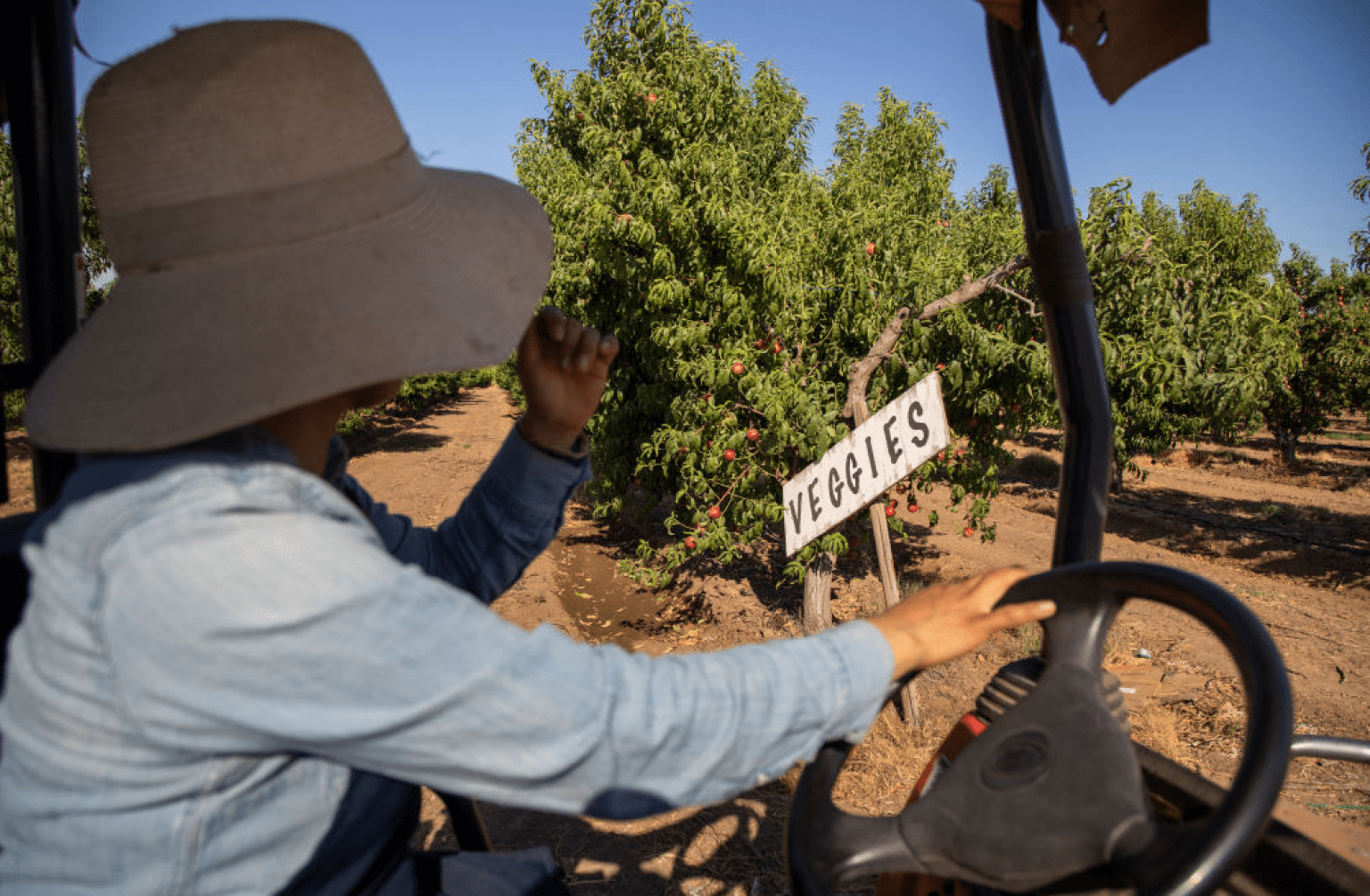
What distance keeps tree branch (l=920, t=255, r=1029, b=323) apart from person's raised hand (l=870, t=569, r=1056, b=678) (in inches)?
139

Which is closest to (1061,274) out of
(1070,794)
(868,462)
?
(1070,794)

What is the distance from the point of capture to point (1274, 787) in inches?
30.1

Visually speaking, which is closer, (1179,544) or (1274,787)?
(1274,787)

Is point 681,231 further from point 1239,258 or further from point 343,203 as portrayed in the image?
point 1239,258

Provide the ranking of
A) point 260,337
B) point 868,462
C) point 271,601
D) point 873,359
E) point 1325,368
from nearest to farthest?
point 271,601
point 260,337
point 868,462
point 873,359
point 1325,368

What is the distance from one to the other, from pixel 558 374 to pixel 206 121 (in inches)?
28.6

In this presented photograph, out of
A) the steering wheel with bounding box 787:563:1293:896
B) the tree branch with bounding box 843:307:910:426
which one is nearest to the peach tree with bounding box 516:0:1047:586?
the tree branch with bounding box 843:307:910:426

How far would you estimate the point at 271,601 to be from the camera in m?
0.65

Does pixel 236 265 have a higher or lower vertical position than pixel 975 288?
lower

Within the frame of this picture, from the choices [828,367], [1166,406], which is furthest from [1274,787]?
Answer: [1166,406]

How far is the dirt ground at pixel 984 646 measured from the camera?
349 centimetres

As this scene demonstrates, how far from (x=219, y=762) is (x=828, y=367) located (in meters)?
5.17

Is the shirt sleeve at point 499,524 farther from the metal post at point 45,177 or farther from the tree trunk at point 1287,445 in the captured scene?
the tree trunk at point 1287,445

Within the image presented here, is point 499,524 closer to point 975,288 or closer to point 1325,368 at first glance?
point 975,288
